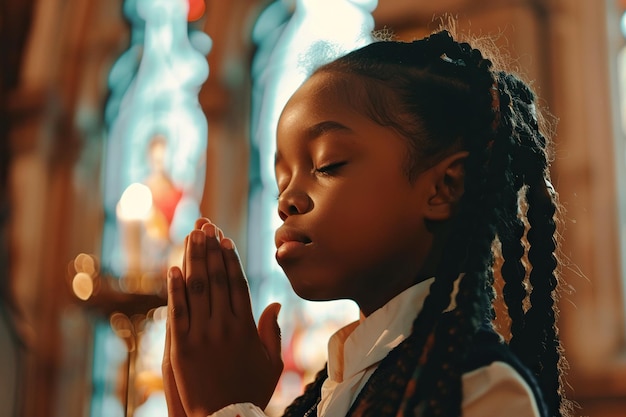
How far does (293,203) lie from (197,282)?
14 cm

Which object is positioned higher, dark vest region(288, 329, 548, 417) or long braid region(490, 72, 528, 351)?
long braid region(490, 72, 528, 351)

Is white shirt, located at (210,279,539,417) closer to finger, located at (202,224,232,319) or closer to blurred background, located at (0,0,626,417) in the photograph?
finger, located at (202,224,232,319)

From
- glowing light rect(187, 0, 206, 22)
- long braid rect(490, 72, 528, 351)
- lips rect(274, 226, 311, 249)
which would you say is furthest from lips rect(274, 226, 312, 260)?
glowing light rect(187, 0, 206, 22)

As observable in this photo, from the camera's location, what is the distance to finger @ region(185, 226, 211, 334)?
0.93 metres

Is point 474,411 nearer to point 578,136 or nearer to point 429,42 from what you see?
point 429,42

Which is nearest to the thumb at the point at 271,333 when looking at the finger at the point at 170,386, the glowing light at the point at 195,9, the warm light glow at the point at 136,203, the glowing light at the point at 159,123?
the finger at the point at 170,386

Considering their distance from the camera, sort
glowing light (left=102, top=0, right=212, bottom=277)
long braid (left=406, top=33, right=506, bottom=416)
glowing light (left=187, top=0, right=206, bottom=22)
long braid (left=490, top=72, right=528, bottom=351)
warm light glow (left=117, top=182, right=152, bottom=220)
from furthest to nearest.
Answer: glowing light (left=187, top=0, right=206, bottom=22)
glowing light (left=102, top=0, right=212, bottom=277)
warm light glow (left=117, top=182, right=152, bottom=220)
long braid (left=490, top=72, right=528, bottom=351)
long braid (left=406, top=33, right=506, bottom=416)

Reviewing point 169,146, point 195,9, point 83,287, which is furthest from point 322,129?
point 195,9

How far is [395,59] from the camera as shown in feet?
3.29

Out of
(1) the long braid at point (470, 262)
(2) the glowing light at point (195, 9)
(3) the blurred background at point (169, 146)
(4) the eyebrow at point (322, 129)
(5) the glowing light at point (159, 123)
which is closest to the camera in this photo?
(1) the long braid at point (470, 262)

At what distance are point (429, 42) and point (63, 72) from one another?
4508mm

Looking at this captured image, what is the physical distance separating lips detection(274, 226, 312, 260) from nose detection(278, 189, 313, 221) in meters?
0.02

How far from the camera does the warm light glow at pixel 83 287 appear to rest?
9.31 ft

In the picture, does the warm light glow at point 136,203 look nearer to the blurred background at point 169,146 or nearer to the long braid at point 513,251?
the blurred background at point 169,146
